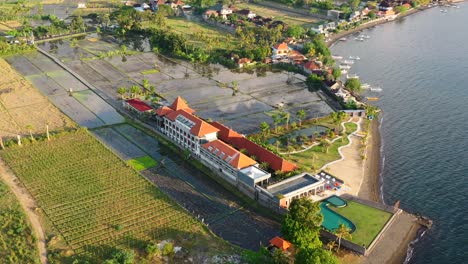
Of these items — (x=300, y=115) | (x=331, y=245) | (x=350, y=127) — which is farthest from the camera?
(x=300, y=115)

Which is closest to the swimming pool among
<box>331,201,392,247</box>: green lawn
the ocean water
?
<box>331,201,392,247</box>: green lawn

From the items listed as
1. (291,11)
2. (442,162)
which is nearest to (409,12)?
(291,11)

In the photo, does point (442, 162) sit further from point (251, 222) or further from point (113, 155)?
point (113, 155)

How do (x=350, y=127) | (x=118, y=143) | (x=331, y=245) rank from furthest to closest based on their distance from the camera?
(x=350, y=127)
(x=118, y=143)
(x=331, y=245)

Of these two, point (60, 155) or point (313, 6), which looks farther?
point (313, 6)

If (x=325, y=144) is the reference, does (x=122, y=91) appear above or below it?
above

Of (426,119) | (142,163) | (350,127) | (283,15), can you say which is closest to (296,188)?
(142,163)

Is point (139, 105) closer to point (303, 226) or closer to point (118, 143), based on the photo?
point (118, 143)
